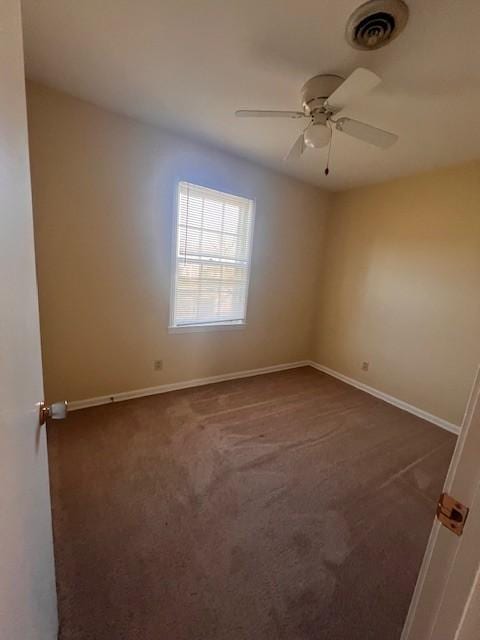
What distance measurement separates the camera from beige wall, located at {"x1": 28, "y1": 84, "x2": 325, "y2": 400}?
2.04 metres

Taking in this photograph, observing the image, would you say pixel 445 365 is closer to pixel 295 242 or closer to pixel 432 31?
pixel 295 242

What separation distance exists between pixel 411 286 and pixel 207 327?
7.37ft

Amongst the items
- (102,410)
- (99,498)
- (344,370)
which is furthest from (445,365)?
(102,410)

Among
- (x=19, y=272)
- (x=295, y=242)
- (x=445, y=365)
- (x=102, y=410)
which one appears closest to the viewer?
(x=19, y=272)

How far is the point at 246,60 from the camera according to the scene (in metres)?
1.51

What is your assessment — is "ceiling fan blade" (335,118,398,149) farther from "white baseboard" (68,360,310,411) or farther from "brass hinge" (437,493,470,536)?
"white baseboard" (68,360,310,411)

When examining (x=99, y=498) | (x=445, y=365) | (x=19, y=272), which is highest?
(x=19, y=272)

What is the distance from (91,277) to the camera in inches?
90.4

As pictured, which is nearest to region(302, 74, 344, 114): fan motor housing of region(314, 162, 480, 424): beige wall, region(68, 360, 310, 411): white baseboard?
region(314, 162, 480, 424): beige wall

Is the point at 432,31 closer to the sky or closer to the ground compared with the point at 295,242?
closer to the sky

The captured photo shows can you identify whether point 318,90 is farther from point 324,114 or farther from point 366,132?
point 366,132

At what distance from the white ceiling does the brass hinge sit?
1.78m

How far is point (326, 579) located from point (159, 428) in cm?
147

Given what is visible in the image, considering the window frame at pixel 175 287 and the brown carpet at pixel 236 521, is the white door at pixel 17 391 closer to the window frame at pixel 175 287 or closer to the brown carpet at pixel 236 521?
the brown carpet at pixel 236 521
